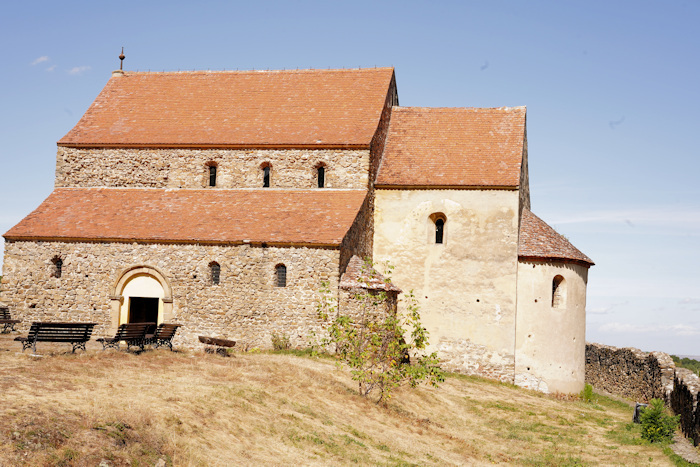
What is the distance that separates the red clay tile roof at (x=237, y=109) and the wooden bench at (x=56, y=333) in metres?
12.2

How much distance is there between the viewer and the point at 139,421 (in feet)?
42.3

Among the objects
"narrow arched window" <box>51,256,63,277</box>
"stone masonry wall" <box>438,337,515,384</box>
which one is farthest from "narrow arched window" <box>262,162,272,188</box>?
"stone masonry wall" <box>438,337,515,384</box>

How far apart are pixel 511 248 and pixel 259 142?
11.5 metres

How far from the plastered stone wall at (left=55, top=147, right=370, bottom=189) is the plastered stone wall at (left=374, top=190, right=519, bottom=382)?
2730 mm

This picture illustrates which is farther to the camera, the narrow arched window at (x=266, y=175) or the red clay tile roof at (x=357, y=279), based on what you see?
the narrow arched window at (x=266, y=175)

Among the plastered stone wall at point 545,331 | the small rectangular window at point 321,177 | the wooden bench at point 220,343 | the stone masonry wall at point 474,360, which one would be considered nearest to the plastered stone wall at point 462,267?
the stone masonry wall at point 474,360

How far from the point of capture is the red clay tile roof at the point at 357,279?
24656 mm

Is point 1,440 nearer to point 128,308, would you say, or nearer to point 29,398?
point 29,398

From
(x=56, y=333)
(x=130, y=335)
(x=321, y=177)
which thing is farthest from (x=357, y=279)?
(x=56, y=333)

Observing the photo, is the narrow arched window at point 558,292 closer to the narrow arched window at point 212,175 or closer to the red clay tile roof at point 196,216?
the red clay tile roof at point 196,216

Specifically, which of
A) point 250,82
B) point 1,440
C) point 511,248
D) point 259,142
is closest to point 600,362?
point 511,248

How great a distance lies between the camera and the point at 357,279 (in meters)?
25.1

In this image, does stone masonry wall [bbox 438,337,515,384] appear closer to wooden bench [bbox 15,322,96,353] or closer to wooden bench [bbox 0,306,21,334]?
wooden bench [bbox 15,322,96,353]

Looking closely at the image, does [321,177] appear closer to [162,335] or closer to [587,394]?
[162,335]
